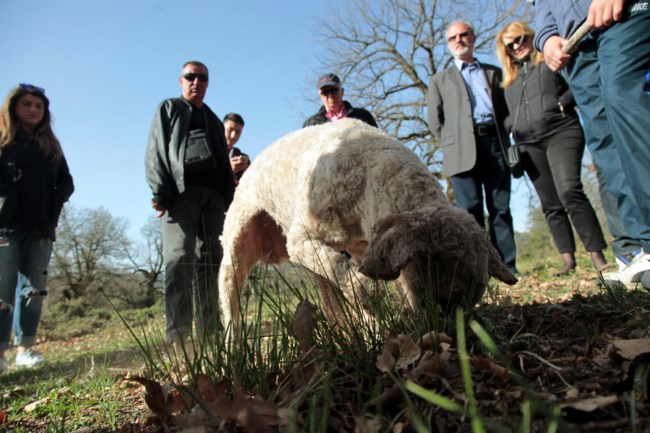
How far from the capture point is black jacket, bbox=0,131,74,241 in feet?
17.9

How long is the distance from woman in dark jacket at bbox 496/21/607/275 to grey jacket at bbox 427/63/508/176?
0.42 metres

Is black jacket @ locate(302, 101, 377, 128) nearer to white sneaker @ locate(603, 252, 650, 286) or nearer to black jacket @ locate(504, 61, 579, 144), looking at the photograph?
black jacket @ locate(504, 61, 579, 144)

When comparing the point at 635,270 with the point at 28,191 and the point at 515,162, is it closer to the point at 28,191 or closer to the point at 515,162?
the point at 515,162

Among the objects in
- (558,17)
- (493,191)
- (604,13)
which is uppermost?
(558,17)

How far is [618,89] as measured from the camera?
2.83 m

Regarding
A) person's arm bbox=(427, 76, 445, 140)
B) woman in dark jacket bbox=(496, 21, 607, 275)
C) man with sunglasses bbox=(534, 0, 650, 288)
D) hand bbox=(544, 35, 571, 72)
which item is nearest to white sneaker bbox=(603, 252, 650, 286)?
man with sunglasses bbox=(534, 0, 650, 288)

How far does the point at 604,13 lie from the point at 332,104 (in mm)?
3956

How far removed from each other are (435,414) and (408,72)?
23368 mm

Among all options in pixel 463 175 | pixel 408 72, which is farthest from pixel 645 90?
pixel 408 72

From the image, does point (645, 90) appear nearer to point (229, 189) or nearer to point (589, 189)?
point (229, 189)

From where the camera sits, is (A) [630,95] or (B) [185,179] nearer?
(A) [630,95]

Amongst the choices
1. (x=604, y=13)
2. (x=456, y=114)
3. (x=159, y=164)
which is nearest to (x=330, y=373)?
(x=604, y=13)

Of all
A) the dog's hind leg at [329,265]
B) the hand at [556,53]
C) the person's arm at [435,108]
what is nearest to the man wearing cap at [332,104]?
the person's arm at [435,108]

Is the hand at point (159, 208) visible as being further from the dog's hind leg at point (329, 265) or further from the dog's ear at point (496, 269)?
the dog's ear at point (496, 269)
